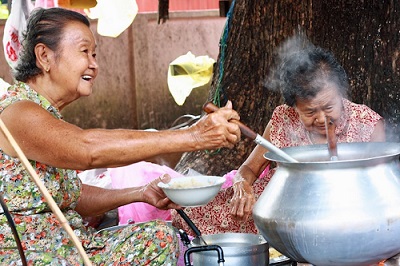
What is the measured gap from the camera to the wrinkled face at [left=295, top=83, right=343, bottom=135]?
3.60 metres

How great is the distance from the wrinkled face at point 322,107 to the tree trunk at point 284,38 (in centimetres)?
96

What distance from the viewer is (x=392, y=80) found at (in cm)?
467

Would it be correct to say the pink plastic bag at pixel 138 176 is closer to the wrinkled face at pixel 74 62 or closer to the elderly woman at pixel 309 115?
the elderly woman at pixel 309 115

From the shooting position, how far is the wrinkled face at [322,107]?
11.8 feet

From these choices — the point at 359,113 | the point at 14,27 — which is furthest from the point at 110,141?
the point at 14,27

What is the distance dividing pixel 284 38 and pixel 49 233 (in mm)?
2978

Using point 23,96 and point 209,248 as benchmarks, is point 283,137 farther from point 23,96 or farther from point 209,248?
point 23,96

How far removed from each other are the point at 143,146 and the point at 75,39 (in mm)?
737

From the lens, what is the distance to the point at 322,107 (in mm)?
3607

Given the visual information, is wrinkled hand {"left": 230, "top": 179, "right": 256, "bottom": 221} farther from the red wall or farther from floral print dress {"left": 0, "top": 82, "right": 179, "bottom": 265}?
the red wall

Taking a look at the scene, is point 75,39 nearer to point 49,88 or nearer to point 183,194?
point 49,88

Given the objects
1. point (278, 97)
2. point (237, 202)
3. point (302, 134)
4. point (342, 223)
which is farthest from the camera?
point (278, 97)

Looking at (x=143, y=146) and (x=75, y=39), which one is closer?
(x=143, y=146)

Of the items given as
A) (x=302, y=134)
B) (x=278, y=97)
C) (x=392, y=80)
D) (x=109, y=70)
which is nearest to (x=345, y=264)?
(x=302, y=134)
